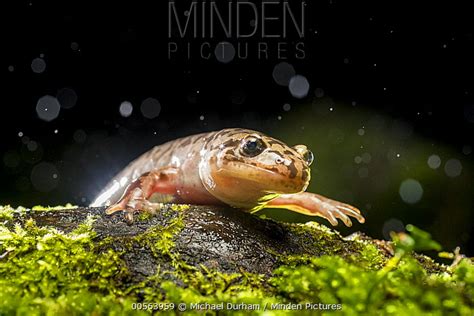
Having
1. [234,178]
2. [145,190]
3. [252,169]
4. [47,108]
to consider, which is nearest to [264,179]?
[252,169]

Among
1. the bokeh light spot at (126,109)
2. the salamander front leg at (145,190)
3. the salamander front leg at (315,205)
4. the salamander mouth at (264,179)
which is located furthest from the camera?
the bokeh light spot at (126,109)

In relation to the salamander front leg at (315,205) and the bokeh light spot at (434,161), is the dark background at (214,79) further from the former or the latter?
the salamander front leg at (315,205)

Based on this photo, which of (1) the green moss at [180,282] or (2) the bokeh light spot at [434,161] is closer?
(1) the green moss at [180,282]

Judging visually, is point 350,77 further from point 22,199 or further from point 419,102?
point 22,199

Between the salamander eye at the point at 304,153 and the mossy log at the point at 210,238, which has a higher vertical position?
the salamander eye at the point at 304,153

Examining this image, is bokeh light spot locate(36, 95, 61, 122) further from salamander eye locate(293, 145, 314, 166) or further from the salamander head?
salamander eye locate(293, 145, 314, 166)

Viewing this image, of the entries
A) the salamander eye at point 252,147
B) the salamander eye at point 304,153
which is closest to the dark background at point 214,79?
the salamander eye at point 304,153

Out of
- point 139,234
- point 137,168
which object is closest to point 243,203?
point 139,234
